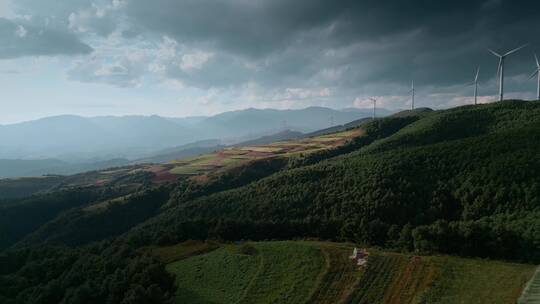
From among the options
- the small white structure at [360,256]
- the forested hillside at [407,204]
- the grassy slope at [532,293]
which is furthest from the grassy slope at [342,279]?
the forested hillside at [407,204]

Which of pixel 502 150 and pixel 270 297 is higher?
pixel 502 150

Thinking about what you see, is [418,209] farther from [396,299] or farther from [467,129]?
[467,129]

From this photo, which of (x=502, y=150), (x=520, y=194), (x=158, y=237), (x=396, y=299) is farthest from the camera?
(x=502, y=150)

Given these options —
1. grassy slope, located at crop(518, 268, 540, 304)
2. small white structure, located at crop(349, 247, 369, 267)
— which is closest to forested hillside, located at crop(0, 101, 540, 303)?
small white structure, located at crop(349, 247, 369, 267)

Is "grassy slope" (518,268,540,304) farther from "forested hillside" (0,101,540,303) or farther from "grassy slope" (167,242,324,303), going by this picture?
"grassy slope" (167,242,324,303)

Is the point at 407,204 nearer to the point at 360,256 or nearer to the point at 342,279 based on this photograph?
the point at 360,256

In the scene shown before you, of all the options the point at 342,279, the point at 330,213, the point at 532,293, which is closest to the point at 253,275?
the point at 342,279

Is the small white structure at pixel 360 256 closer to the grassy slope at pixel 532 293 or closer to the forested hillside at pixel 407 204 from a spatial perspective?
the forested hillside at pixel 407 204

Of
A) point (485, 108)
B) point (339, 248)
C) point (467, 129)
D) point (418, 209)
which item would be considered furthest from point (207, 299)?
point (485, 108)
